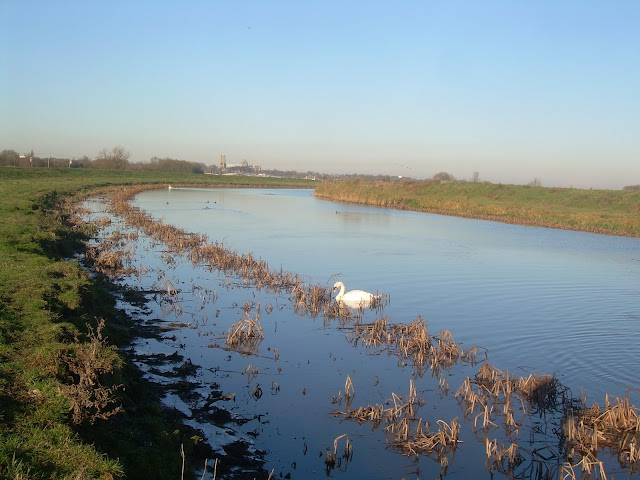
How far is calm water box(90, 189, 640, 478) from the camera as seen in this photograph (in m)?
6.87

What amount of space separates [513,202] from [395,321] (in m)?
44.7

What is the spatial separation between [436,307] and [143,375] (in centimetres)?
808

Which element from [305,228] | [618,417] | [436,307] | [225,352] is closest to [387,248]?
[305,228]

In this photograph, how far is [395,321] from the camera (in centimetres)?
1213

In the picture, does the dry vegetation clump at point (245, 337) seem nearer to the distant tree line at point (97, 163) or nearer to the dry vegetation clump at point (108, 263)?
the dry vegetation clump at point (108, 263)

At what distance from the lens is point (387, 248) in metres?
23.6

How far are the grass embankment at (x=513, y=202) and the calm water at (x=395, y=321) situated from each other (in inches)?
503

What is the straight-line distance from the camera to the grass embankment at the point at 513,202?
38344mm

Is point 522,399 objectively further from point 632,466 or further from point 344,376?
point 344,376

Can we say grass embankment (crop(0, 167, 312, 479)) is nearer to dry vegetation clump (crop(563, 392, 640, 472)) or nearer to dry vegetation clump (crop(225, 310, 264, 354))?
dry vegetation clump (crop(225, 310, 264, 354))

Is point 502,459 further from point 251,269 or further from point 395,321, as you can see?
point 251,269

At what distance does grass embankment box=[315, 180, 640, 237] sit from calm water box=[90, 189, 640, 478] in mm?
12769

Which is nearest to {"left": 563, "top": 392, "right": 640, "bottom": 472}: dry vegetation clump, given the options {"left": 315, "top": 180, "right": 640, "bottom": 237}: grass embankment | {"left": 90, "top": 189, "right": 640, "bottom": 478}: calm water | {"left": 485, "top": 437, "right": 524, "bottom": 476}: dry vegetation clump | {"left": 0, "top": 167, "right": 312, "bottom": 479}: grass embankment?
{"left": 90, "top": 189, "right": 640, "bottom": 478}: calm water

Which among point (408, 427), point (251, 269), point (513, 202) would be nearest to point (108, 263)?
point (251, 269)
